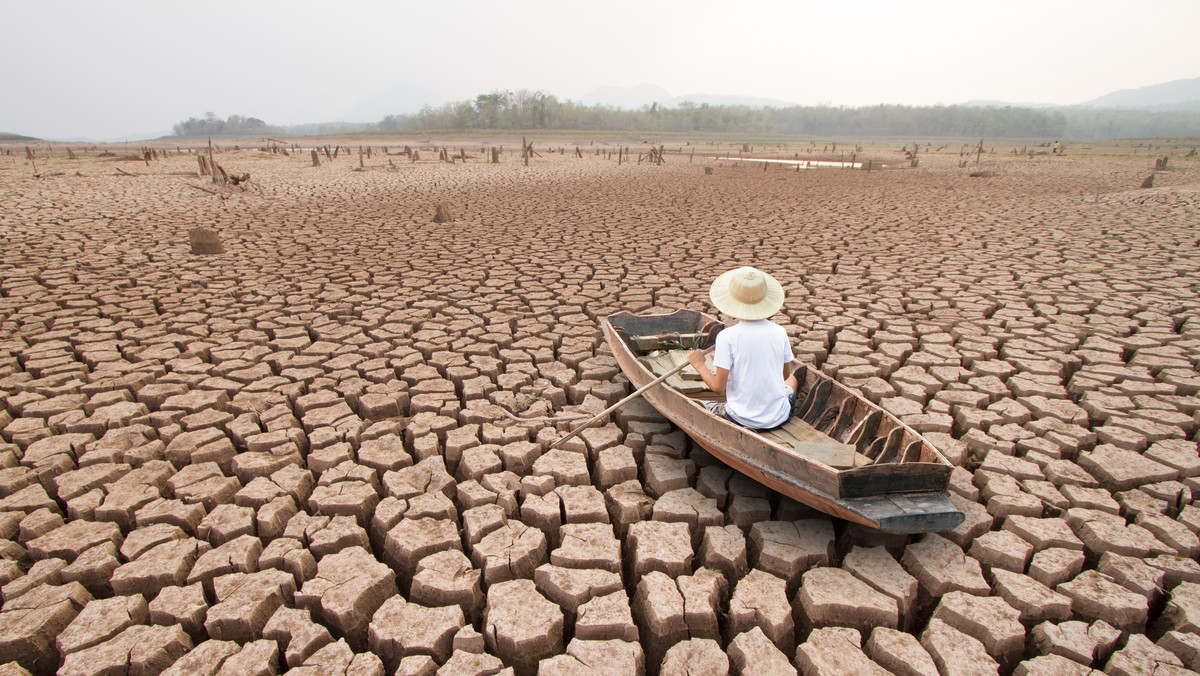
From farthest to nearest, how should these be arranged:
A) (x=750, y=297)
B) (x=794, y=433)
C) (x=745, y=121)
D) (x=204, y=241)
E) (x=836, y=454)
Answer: (x=745, y=121), (x=204, y=241), (x=794, y=433), (x=750, y=297), (x=836, y=454)

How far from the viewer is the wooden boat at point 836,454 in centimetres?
227

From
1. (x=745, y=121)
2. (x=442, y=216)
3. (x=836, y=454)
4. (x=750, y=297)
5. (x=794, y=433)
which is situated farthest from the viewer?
(x=745, y=121)

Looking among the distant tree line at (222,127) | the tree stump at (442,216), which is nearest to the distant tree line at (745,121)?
the distant tree line at (222,127)

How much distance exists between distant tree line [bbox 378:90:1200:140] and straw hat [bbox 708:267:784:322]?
76470mm

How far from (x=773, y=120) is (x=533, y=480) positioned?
109845mm

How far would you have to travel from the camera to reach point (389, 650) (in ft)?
6.72

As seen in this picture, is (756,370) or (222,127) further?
(222,127)

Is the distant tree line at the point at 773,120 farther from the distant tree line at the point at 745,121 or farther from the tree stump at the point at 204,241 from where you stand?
the tree stump at the point at 204,241

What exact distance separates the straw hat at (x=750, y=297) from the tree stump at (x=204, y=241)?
6945 millimetres

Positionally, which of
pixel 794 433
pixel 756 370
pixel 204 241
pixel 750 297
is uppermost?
pixel 750 297

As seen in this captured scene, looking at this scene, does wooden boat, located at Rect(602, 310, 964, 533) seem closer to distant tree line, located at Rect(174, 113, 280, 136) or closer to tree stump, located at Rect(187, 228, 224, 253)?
tree stump, located at Rect(187, 228, 224, 253)

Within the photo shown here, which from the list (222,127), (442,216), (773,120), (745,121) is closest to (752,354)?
(442,216)

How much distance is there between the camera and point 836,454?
8.34 feet

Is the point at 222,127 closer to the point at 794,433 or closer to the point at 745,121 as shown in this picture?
the point at 745,121
